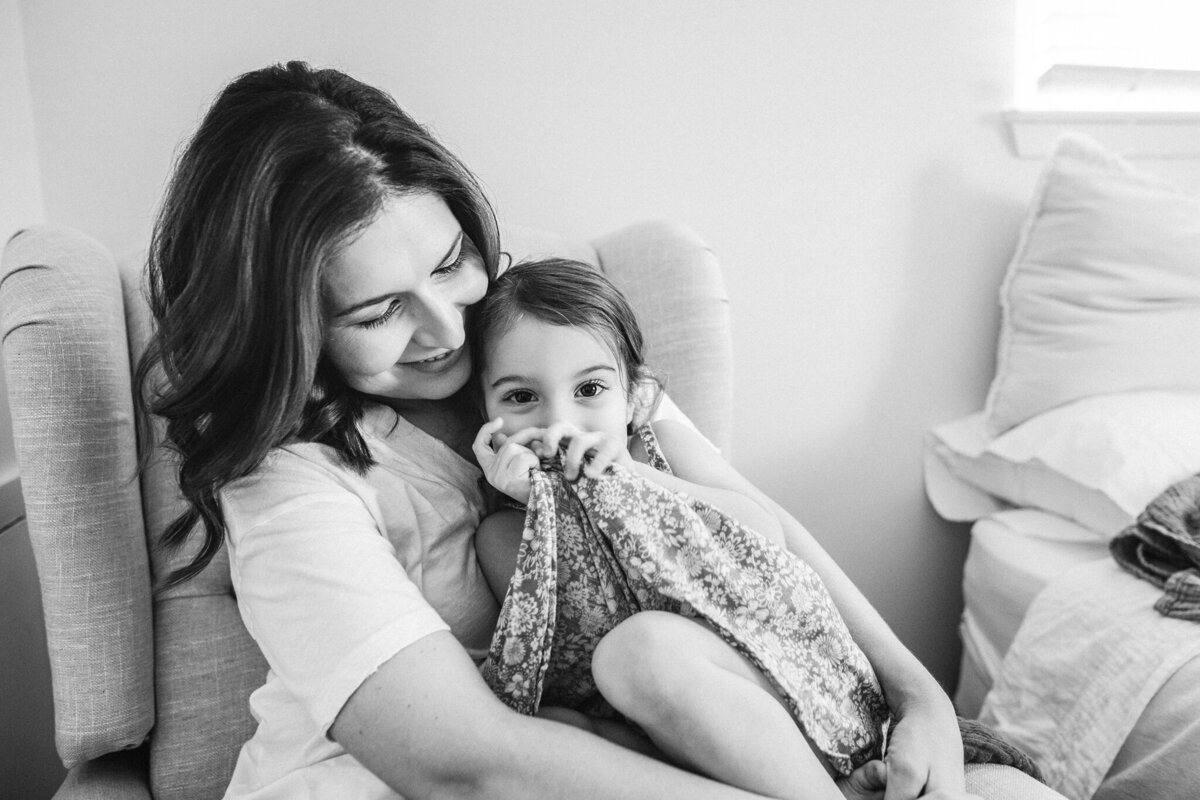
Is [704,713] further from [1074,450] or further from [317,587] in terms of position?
[1074,450]

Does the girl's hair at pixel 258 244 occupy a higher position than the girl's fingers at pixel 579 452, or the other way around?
the girl's hair at pixel 258 244

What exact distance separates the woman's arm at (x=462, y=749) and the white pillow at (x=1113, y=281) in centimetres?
126

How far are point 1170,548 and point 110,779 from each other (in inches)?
55.4

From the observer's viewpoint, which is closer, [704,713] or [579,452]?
[704,713]

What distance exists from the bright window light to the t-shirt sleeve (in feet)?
5.31

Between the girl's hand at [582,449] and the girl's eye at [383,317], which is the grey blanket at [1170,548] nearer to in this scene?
the girl's hand at [582,449]

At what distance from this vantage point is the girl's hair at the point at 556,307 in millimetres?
969

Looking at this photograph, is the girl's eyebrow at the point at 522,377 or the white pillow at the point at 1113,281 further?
the white pillow at the point at 1113,281

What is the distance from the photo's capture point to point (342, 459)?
0.83 m

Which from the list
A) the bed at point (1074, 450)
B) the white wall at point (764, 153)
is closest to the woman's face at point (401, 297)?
the white wall at point (764, 153)

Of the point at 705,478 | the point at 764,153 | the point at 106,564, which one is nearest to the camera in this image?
the point at 106,564

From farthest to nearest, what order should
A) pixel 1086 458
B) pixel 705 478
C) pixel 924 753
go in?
pixel 1086 458
pixel 705 478
pixel 924 753

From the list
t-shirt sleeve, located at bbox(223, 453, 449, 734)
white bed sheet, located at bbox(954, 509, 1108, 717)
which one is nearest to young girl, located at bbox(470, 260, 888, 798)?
t-shirt sleeve, located at bbox(223, 453, 449, 734)

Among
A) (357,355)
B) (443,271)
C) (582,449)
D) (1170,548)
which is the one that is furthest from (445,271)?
(1170,548)
